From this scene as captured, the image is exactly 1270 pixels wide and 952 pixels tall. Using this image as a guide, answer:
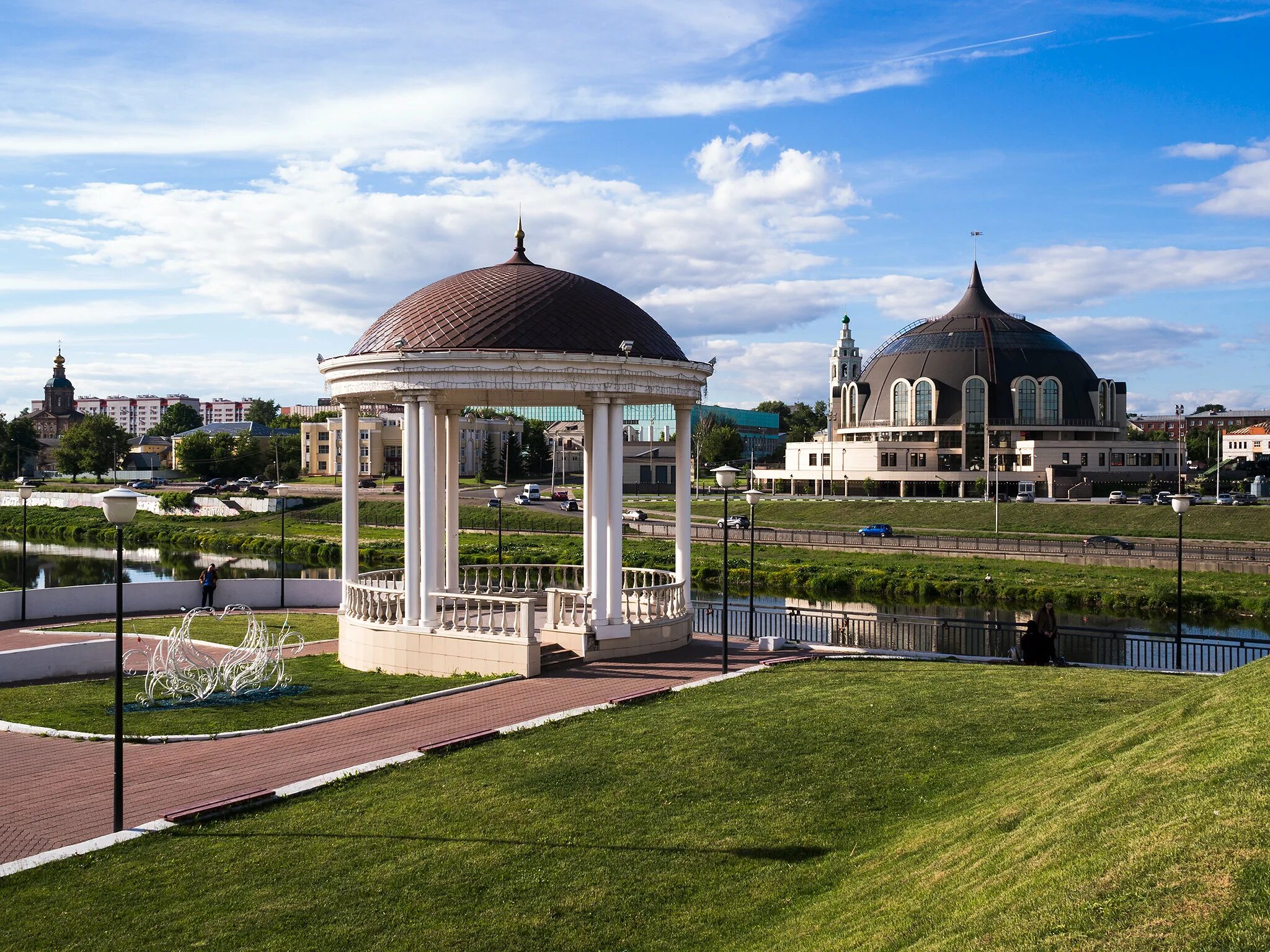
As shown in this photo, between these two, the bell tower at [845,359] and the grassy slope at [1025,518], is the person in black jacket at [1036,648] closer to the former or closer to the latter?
the grassy slope at [1025,518]

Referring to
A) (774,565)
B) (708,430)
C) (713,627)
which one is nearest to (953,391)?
(708,430)

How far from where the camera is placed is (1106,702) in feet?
46.2

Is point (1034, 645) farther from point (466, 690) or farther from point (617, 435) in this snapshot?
point (466, 690)

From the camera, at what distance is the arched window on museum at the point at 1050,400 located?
3871 inches

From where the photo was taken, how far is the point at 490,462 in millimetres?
104375

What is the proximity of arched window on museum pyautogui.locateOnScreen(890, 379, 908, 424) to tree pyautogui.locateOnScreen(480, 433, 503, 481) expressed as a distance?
130ft

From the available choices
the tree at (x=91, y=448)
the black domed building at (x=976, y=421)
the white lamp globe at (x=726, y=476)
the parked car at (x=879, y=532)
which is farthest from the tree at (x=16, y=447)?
the white lamp globe at (x=726, y=476)

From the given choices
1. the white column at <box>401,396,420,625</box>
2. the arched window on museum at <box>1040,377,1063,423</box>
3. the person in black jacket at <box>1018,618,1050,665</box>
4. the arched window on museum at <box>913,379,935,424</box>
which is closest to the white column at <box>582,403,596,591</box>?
the white column at <box>401,396,420,625</box>

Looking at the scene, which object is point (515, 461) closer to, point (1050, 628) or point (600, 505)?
point (600, 505)

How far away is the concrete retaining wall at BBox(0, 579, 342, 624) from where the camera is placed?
2692 cm

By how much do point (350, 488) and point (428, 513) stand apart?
337 centimetres

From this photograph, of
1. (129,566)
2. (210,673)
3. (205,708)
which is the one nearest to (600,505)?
(210,673)

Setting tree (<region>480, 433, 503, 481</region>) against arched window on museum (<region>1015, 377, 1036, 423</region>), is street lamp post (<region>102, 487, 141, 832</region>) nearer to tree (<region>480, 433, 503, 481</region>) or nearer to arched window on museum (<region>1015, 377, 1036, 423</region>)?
tree (<region>480, 433, 503, 481</region>)

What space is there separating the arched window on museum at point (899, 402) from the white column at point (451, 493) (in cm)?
8249
